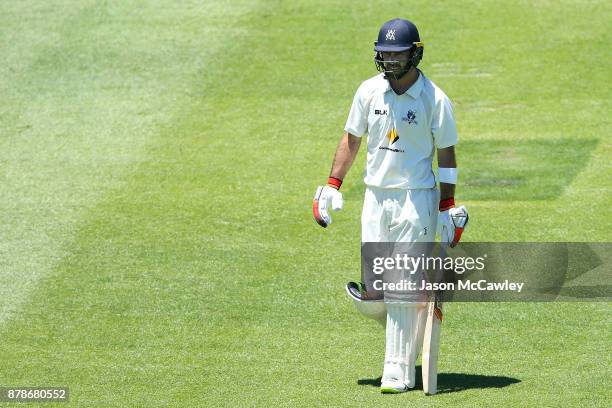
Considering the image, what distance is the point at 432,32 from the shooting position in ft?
57.9

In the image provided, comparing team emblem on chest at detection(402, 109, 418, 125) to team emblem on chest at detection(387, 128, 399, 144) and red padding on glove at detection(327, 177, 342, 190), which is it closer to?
team emblem on chest at detection(387, 128, 399, 144)

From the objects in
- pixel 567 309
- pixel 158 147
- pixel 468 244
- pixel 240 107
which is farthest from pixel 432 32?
pixel 567 309

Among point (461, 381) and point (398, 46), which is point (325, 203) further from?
point (461, 381)

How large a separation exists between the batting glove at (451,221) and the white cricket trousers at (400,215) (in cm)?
9

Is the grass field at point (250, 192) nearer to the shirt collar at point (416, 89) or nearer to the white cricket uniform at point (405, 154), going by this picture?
the white cricket uniform at point (405, 154)

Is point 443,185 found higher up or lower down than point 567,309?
higher up

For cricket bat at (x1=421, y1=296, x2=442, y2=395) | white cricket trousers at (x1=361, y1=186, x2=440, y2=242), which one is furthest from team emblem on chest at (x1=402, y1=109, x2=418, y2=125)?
cricket bat at (x1=421, y1=296, x2=442, y2=395)

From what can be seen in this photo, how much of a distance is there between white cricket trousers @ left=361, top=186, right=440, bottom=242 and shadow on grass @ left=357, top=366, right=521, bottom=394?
1.03m

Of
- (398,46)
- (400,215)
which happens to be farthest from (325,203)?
(398,46)

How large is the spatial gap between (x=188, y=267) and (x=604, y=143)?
555 centimetres

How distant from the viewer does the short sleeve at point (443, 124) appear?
28.4ft

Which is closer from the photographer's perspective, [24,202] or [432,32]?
[24,202]

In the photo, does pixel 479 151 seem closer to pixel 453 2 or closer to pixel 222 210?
pixel 222 210

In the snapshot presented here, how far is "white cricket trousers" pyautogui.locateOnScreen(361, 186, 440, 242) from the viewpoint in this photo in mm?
8711
